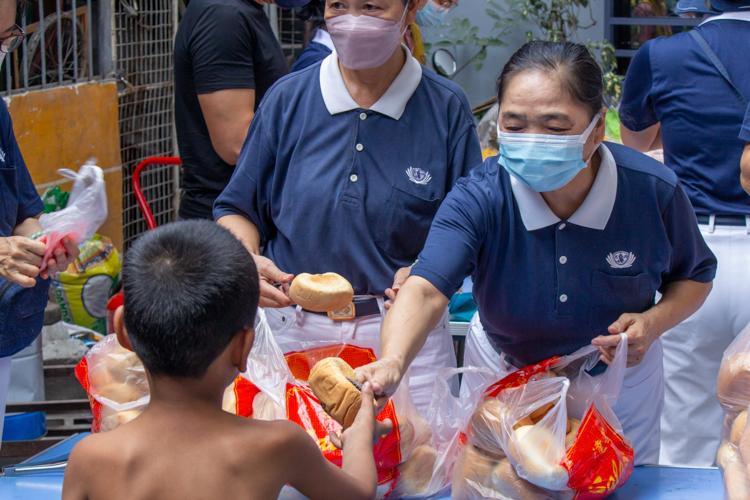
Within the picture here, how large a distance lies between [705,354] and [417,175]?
1.30 metres

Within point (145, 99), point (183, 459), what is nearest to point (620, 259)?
point (183, 459)

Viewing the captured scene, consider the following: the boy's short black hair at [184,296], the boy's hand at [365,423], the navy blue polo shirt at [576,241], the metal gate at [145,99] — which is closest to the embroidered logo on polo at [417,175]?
the navy blue polo shirt at [576,241]

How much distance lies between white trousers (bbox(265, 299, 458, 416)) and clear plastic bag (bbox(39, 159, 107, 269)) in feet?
1.94

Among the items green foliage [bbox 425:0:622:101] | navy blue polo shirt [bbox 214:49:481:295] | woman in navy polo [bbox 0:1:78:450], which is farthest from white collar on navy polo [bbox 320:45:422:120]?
green foliage [bbox 425:0:622:101]

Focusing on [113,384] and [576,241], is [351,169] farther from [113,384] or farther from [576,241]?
[113,384]

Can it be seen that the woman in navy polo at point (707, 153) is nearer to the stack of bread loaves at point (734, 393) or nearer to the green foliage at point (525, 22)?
the stack of bread loaves at point (734, 393)

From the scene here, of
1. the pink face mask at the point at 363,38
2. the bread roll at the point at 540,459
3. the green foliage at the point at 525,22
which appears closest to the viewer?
the bread roll at the point at 540,459

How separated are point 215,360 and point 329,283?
2.27 ft

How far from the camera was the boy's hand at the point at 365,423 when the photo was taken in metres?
1.36

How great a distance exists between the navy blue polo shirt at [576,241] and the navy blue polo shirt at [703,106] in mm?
795

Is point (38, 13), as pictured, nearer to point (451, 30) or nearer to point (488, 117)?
point (488, 117)

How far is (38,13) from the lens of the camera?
12.7ft

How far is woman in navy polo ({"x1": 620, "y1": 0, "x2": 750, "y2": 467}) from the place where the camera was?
2424mm

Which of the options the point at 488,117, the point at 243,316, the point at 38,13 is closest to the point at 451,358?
the point at 243,316
